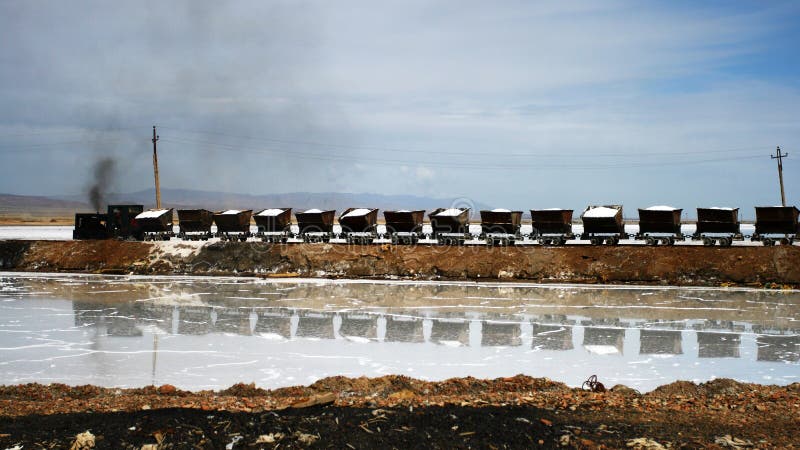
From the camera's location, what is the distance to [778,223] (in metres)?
28.3

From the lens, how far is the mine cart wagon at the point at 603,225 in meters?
29.0

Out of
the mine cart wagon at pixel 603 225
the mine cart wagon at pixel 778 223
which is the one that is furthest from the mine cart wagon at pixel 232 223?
the mine cart wagon at pixel 778 223

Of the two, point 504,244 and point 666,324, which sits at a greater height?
point 504,244

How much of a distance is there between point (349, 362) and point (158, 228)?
27097 millimetres

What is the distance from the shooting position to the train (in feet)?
93.5

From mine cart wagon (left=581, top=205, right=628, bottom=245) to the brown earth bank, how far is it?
20.3 metres

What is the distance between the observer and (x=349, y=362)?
12.2m

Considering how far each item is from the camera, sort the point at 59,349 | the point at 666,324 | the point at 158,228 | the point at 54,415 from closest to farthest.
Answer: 1. the point at 54,415
2. the point at 59,349
3. the point at 666,324
4. the point at 158,228

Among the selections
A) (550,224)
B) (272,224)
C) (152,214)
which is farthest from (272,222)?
(550,224)

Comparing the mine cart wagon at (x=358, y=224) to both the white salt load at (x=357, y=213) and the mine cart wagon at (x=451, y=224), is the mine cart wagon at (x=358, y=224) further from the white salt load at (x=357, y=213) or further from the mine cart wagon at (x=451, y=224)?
the mine cart wagon at (x=451, y=224)

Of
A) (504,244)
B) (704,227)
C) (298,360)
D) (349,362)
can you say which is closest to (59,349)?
(298,360)

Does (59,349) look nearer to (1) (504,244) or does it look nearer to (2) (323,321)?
(2) (323,321)

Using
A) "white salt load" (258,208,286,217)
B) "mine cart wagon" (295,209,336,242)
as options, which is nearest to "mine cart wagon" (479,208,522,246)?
"mine cart wagon" (295,209,336,242)

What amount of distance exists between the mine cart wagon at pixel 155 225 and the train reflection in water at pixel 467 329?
17.0m
